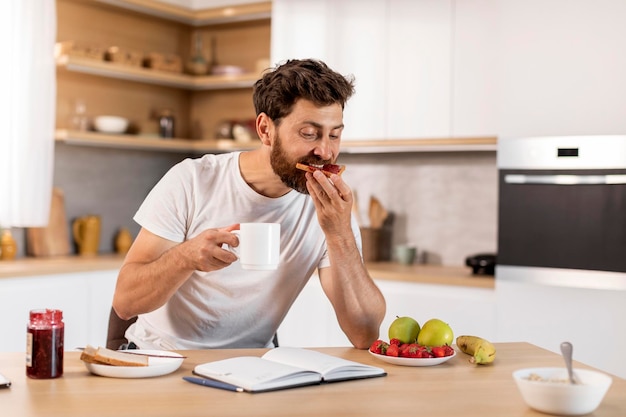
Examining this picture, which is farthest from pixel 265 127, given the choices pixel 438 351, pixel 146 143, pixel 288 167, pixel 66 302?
pixel 146 143

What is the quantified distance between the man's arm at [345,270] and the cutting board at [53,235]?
99.0 inches

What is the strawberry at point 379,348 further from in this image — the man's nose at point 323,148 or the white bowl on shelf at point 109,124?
the white bowl on shelf at point 109,124

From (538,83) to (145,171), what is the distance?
2.50 m

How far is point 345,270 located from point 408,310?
1748 mm

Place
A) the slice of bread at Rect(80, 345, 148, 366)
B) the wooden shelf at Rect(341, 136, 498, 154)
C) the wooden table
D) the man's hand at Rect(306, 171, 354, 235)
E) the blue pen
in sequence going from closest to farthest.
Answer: the wooden table
the blue pen
the slice of bread at Rect(80, 345, 148, 366)
the man's hand at Rect(306, 171, 354, 235)
the wooden shelf at Rect(341, 136, 498, 154)

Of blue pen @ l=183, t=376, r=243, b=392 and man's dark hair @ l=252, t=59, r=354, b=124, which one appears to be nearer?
blue pen @ l=183, t=376, r=243, b=392

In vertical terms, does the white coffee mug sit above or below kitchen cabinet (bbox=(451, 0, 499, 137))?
below

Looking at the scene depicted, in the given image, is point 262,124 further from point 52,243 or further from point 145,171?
point 145,171

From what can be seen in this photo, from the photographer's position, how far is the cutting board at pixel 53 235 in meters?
4.57

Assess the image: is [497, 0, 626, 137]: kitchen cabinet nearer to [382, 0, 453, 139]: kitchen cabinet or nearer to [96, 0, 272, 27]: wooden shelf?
[382, 0, 453, 139]: kitchen cabinet

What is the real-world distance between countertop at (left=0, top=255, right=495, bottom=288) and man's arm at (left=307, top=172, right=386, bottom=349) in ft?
5.31

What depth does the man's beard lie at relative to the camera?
2435 mm

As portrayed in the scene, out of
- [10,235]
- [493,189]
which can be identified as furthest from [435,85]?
[10,235]

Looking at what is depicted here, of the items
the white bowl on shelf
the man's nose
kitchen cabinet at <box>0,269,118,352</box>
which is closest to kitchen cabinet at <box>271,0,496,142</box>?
the white bowl on shelf
